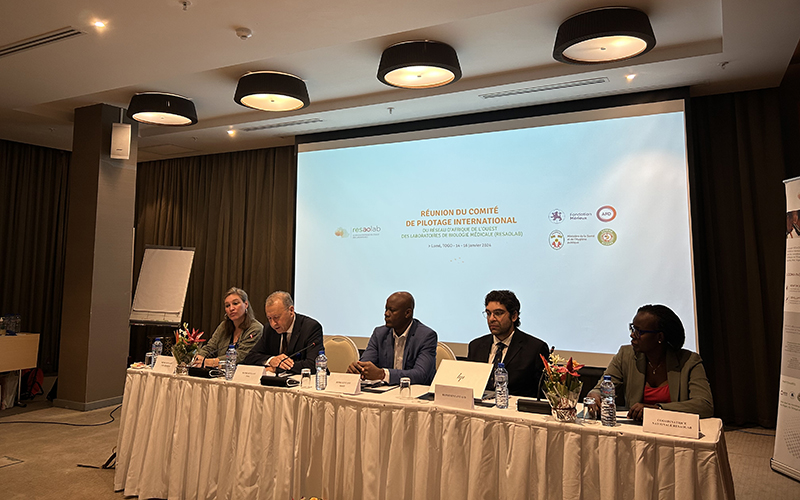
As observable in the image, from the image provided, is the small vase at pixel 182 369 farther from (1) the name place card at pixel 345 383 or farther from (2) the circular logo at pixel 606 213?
(2) the circular logo at pixel 606 213

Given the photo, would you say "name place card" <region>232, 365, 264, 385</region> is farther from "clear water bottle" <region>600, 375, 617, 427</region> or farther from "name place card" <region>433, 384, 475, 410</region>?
"clear water bottle" <region>600, 375, 617, 427</region>

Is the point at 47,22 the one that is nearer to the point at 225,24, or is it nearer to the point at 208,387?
the point at 225,24

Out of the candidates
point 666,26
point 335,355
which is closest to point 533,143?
point 666,26

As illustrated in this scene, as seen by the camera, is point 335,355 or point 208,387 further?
point 335,355

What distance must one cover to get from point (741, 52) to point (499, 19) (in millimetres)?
1906

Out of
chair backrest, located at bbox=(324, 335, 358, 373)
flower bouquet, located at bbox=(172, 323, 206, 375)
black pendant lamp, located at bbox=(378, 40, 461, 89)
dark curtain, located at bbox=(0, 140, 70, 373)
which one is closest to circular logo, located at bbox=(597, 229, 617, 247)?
black pendant lamp, located at bbox=(378, 40, 461, 89)

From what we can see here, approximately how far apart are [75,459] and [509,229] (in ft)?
13.7

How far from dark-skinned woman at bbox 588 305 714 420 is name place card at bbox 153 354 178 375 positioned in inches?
97.7

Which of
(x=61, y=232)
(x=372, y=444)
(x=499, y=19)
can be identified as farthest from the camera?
(x=61, y=232)

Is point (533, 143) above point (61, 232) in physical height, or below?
above

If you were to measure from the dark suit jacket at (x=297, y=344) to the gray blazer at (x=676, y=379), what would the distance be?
5.98 feet

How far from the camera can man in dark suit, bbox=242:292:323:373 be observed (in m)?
3.64

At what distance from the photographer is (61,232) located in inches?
310

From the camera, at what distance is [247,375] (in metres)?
3.12
